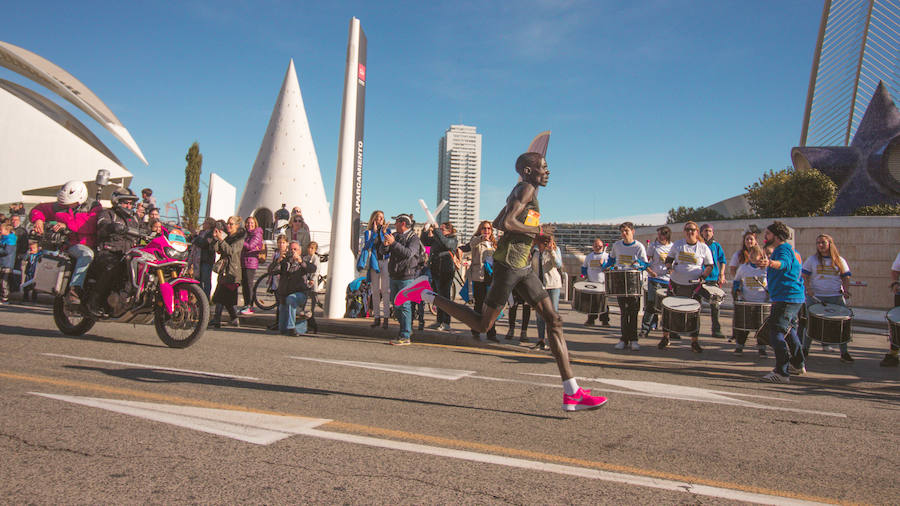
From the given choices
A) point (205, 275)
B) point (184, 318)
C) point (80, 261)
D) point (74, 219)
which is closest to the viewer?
point (184, 318)

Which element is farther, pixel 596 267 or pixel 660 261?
pixel 596 267

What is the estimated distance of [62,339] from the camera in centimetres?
733

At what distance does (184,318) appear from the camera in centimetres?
702

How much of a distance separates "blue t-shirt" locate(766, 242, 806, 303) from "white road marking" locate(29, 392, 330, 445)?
5568 mm

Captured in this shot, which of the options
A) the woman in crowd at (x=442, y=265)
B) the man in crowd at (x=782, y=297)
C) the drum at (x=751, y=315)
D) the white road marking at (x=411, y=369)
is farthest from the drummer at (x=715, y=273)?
the white road marking at (x=411, y=369)

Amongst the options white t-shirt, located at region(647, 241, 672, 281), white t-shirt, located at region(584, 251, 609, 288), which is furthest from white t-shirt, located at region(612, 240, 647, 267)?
white t-shirt, located at region(584, 251, 609, 288)

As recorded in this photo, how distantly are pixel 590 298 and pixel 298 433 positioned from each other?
6.34 meters

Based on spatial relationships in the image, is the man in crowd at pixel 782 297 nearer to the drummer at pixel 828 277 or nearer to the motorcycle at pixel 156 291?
the drummer at pixel 828 277

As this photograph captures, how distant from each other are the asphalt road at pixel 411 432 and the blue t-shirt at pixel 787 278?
0.99 metres

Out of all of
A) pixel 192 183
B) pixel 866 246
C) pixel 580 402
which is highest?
pixel 192 183

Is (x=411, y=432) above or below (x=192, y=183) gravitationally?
below

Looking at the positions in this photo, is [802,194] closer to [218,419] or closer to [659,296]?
[659,296]

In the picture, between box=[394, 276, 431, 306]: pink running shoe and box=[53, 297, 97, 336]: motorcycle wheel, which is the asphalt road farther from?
box=[394, 276, 431, 306]: pink running shoe

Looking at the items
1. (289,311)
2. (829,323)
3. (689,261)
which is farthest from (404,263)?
(829,323)
